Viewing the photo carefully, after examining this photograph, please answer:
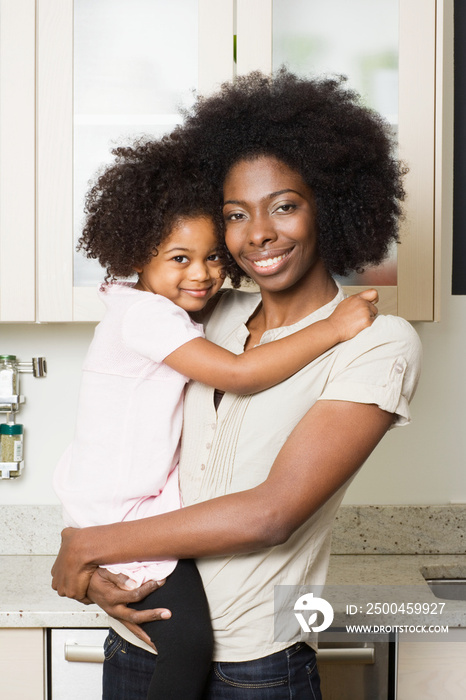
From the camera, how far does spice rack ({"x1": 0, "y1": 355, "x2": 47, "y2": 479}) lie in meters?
2.10

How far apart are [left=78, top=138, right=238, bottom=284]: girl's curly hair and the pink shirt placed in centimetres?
13

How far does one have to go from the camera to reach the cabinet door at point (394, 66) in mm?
1714

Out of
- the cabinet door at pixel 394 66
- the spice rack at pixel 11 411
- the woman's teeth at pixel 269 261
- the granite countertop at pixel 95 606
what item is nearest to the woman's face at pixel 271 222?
the woman's teeth at pixel 269 261

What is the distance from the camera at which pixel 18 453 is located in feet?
6.97

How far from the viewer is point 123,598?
1.11m

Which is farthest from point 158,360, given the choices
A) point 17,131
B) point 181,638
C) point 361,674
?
point 361,674

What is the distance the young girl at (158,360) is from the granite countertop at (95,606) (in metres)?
0.45

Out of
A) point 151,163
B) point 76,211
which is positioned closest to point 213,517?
point 151,163

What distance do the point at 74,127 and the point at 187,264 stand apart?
0.65 m

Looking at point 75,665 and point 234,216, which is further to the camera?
point 75,665

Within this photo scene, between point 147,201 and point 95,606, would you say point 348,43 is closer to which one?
point 147,201

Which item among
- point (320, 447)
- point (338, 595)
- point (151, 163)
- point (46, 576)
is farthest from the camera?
point (46, 576)

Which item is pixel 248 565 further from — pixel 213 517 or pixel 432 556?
pixel 432 556

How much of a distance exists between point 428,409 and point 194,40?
4.11 ft
